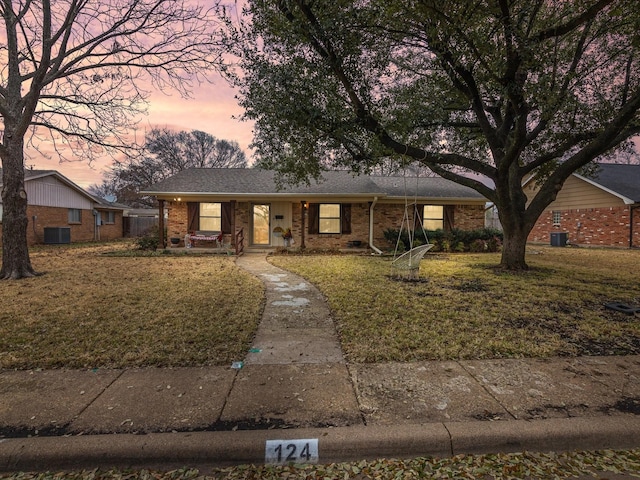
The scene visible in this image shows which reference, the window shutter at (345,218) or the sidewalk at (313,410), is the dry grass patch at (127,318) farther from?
the window shutter at (345,218)

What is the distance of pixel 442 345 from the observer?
144 inches

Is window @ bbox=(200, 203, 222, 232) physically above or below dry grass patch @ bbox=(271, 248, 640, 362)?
above

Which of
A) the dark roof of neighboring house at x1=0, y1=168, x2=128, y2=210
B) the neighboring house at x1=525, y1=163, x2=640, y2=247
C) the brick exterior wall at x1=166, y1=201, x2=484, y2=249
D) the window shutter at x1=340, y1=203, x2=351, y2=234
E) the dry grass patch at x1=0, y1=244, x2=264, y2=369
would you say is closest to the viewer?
the dry grass patch at x1=0, y1=244, x2=264, y2=369

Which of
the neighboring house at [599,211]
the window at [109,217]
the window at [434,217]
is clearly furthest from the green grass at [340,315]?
the window at [109,217]

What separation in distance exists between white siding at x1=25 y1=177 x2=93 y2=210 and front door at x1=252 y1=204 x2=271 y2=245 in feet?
38.1

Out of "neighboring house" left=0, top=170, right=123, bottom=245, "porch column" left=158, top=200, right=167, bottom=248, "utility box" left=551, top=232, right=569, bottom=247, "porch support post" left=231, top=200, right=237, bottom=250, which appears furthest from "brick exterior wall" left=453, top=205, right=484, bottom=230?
"neighboring house" left=0, top=170, right=123, bottom=245

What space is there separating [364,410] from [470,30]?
6610 millimetres

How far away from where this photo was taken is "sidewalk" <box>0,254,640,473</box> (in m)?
2.08

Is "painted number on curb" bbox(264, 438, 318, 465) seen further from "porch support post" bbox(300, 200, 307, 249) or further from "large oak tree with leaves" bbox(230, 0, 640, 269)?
"porch support post" bbox(300, 200, 307, 249)

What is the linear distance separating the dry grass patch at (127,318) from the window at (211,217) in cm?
589

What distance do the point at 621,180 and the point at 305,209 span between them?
58.2 ft

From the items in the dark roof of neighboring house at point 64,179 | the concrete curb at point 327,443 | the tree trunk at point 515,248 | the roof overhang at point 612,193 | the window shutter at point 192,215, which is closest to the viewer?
the concrete curb at point 327,443

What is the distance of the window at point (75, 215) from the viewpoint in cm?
1946

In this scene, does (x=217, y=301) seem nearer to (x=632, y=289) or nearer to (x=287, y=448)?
(x=287, y=448)
